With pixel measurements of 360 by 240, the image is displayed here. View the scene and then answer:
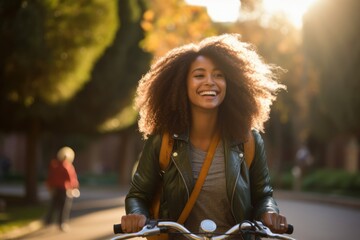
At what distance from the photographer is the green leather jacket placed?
12.4ft

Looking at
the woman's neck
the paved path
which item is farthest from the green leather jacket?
the paved path

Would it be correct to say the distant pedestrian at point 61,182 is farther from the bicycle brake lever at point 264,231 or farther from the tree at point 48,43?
the bicycle brake lever at point 264,231

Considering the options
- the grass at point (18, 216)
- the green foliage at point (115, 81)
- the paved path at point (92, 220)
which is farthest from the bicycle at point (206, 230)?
the green foliage at point (115, 81)

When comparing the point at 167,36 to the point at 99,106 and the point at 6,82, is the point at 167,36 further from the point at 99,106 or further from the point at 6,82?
the point at 6,82

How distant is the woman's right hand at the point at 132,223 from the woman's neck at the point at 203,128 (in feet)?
2.05

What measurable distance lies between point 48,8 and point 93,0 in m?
1.82

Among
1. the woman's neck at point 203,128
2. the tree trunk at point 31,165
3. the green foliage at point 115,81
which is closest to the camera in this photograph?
the woman's neck at point 203,128

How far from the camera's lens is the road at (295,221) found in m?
14.6

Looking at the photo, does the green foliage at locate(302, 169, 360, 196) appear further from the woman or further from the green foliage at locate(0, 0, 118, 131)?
the woman

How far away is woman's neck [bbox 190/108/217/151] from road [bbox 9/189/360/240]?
9.83m

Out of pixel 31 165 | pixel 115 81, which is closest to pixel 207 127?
pixel 115 81

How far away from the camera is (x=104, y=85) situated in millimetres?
24062

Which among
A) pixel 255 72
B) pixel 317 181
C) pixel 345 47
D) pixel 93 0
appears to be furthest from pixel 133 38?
pixel 255 72

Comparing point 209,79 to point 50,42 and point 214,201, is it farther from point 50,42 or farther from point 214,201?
point 50,42
